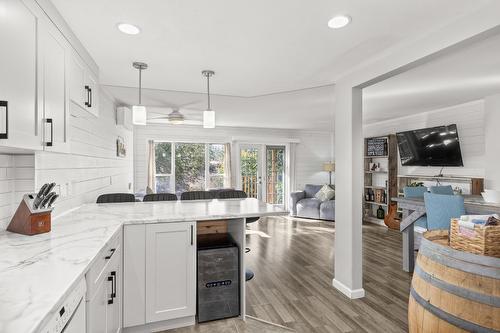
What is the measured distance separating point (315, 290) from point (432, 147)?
343cm

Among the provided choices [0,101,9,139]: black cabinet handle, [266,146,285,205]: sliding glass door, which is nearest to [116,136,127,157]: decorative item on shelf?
[0,101,9,139]: black cabinet handle

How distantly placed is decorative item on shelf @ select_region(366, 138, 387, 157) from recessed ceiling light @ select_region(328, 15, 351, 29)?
4.55 m

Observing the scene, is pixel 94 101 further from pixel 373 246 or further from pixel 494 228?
pixel 373 246

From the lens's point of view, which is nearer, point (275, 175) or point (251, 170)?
point (251, 170)

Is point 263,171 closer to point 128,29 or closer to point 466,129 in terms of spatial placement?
point 466,129

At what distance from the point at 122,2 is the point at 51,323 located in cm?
167

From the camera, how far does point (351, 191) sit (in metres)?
2.65

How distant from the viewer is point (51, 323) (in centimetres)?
88

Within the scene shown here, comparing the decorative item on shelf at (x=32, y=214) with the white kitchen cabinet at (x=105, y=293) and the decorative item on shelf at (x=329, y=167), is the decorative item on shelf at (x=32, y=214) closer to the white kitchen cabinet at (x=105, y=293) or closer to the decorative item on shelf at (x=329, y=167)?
the white kitchen cabinet at (x=105, y=293)

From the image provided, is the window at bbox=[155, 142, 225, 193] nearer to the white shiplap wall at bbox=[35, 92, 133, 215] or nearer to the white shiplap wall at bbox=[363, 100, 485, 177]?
the white shiplap wall at bbox=[35, 92, 133, 215]

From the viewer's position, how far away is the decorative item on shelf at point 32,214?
63.4 inches

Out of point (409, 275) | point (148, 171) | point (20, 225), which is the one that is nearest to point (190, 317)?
point (20, 225)

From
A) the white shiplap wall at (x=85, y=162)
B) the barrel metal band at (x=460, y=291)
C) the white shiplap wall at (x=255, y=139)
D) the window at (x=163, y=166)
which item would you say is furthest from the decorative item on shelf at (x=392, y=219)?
the white shiplap wall at (x=85, y=162)

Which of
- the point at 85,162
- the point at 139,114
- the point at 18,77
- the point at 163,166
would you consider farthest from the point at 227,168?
the point at 18,77
